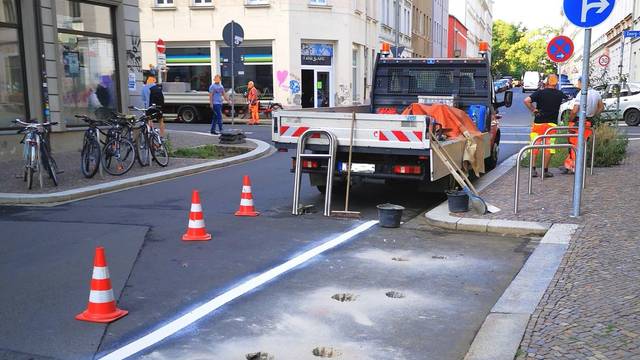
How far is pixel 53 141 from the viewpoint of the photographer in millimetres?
14180

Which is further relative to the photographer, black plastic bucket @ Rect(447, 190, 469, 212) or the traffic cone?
the traffic cone

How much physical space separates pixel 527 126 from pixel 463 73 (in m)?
16.4

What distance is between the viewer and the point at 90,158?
1145cm

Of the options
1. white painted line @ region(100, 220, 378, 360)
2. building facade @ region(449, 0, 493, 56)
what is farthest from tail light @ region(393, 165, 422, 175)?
building facade @ region(449, 0, 493, 56)

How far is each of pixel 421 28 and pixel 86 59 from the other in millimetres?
43706

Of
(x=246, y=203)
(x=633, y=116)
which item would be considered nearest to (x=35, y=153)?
(x=246, y=203)

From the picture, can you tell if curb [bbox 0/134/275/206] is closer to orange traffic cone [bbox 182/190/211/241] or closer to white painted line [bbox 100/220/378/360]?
orange traffic cone [bbox 182/190/211/241]

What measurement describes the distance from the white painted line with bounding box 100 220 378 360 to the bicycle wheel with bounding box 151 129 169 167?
274 inches

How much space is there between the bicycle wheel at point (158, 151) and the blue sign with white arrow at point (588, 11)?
335 inches

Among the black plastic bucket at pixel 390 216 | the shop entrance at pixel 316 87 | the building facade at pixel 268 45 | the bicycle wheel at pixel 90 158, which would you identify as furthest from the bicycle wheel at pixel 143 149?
the shop entrance at pixel 316 87

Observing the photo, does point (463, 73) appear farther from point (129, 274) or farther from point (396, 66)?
point (129, 274)

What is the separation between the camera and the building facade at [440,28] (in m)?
63.2

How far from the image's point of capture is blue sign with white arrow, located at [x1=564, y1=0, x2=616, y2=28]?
7.30 meters

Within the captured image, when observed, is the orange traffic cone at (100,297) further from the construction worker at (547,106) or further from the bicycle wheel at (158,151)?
the bicycle wheel at (158,151)
